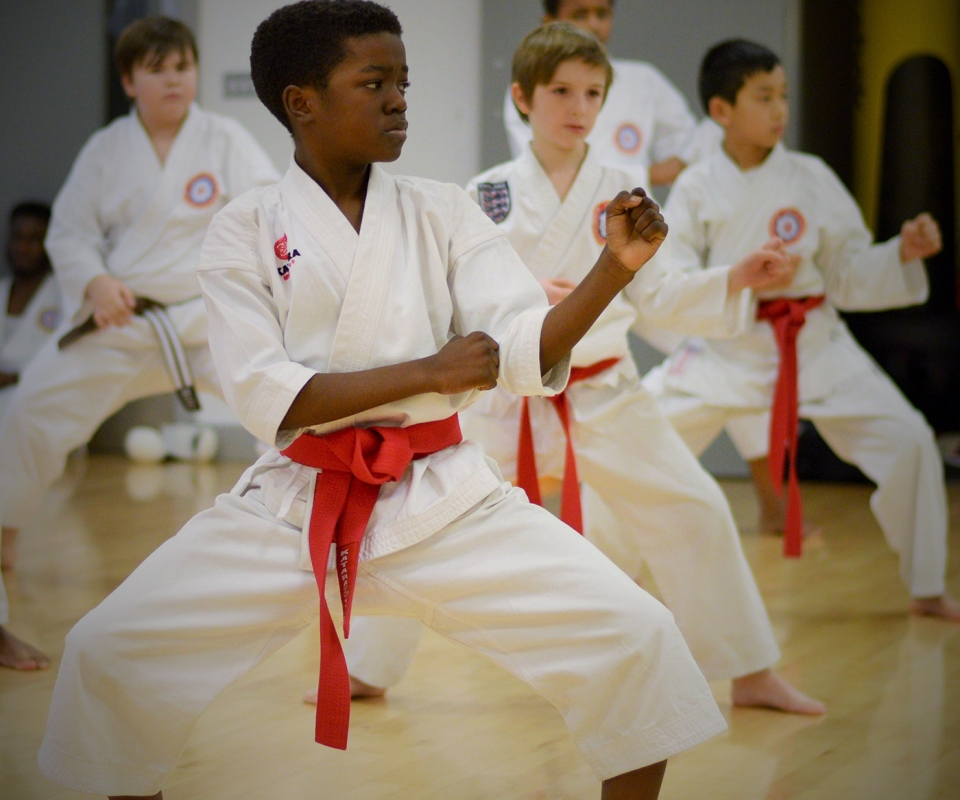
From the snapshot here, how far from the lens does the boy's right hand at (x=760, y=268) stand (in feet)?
7.30

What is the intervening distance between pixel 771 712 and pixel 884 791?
1.40 ft

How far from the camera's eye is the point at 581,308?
1526 millimetres

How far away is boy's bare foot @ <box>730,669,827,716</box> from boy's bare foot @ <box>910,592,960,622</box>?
868mm

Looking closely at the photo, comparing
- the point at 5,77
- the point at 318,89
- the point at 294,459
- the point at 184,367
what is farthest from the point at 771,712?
the point at 5,77

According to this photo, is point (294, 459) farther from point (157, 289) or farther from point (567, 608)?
point (157, 289)

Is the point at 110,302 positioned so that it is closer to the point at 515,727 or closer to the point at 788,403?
the point at 515,727

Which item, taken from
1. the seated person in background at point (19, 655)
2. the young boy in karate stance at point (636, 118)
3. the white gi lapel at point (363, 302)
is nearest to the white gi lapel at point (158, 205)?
the young boy in karate stance at point (636, 118)

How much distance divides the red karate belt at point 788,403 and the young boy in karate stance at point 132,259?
→ 4.69ft

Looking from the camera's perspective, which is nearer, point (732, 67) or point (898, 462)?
point (898, 462)

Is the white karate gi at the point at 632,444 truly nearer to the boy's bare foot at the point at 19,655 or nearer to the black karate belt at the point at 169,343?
the boy's bare foot at the point at 19,655

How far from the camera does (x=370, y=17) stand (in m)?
1.64

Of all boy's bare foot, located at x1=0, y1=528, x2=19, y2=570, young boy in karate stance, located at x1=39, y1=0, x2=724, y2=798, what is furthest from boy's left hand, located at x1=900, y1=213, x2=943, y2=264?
boy's bare foot, located at x1=0, y1=528, x2=19, y2=570

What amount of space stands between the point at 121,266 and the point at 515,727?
1.82 meters

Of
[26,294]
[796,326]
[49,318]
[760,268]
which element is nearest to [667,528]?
[760,268]
